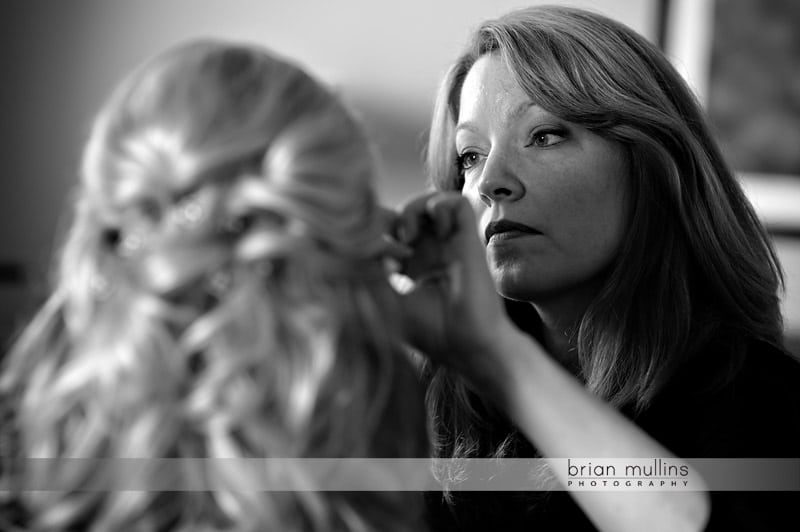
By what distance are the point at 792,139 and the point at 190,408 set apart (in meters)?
2.11

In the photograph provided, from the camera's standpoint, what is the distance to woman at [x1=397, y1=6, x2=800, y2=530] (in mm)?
805

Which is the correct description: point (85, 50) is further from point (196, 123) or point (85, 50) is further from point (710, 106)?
point (196, 123)

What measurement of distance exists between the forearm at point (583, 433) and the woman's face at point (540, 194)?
297mm

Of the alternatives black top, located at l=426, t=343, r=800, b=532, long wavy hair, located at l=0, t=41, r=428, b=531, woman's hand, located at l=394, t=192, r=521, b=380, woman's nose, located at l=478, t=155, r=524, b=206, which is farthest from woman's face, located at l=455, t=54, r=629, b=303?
long wavy hair, located at l=0, t=41, r=428, b=531

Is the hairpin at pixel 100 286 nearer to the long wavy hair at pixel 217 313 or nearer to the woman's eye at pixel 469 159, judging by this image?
the long wavy hair at pixel 217 313

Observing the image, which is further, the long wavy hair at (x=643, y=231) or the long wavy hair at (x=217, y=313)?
the long wavy hair at (x=643, y=231)

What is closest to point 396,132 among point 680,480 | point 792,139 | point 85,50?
point 85,50

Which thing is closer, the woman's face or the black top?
the black top

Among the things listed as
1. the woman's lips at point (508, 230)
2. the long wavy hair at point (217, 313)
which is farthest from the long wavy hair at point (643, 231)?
the long wavy hair at point (217, 313)

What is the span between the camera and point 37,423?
1.50ft

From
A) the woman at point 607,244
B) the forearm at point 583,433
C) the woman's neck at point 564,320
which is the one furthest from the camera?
the woman's neck at point 564,320

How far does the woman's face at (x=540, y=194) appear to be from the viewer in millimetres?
860

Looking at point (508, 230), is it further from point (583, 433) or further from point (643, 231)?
point (583, 433)

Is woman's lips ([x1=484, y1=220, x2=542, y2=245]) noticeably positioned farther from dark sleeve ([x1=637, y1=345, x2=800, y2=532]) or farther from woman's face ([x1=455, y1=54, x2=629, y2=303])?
dark sleeve ([x1=637, y1=345, x2=800, y2=532])
